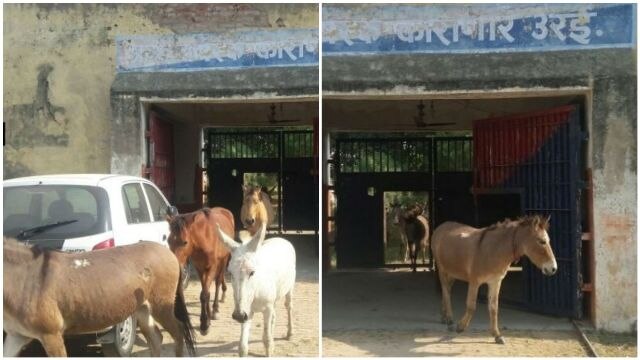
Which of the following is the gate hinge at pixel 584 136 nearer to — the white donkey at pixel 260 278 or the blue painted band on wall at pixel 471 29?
the blue painted band on wall at pixel 471 29

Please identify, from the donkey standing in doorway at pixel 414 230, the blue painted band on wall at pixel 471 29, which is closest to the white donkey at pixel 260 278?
the blue painted band on wall at pixel 471 29

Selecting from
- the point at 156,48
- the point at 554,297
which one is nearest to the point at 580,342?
the point at 554,297

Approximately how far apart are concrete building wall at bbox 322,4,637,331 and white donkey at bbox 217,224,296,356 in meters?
1.94

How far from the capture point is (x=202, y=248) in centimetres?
688

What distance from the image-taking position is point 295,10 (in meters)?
7.46

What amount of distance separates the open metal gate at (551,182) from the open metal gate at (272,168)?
268cm

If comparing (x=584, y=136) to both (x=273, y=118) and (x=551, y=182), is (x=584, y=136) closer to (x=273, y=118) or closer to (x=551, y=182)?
(x=551, y=182)

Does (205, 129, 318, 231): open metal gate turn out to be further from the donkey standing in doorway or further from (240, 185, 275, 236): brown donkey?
Answer: the donkey standing in doorway

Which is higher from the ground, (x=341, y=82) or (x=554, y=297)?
(x=341, y=82)

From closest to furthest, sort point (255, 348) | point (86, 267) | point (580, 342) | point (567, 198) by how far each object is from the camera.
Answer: point (86, 267) < point (255, 348) < point (580, 342) < point (567, 198)

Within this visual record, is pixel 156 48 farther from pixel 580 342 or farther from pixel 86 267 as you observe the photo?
pixel 580 342

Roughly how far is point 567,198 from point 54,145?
5.64 metres

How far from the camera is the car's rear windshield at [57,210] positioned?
575 cm

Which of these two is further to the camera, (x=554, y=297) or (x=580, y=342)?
(x=554, y=297)
